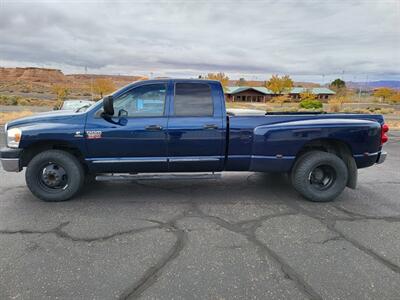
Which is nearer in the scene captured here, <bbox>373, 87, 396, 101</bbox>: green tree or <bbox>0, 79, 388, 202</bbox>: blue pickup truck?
<bbox>0, 79, 388, 202</bbox>: blue pickup truck

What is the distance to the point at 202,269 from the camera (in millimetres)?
2822

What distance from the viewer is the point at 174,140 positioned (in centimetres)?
443

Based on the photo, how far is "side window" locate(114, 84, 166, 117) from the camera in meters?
4.45

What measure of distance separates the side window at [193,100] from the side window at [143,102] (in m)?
0.24

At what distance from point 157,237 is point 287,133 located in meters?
2.48

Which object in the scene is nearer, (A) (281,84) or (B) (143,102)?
(B) (143,102)

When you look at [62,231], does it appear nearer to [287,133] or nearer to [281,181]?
[287,133]

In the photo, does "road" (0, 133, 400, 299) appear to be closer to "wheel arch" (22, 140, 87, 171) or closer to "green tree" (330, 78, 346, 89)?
"wheel arch" (22, 140, 87, 171)

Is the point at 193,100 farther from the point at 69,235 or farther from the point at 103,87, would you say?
the point at 103,87

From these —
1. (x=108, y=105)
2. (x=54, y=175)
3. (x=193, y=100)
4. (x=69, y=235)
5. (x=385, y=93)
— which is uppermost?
(x=385, y=93)


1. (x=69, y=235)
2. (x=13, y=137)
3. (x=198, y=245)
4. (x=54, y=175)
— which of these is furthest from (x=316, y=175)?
(x=13, y=137)

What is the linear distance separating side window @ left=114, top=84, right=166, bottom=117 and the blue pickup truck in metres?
0.02

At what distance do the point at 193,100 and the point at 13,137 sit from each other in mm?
2745

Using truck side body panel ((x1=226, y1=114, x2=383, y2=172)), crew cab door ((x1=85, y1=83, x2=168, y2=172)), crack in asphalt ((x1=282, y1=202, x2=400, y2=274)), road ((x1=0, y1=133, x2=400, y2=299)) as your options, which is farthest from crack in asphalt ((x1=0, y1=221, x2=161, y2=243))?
crack in asphalt ((x1=282, y1=202, x2=400, y2=274))
